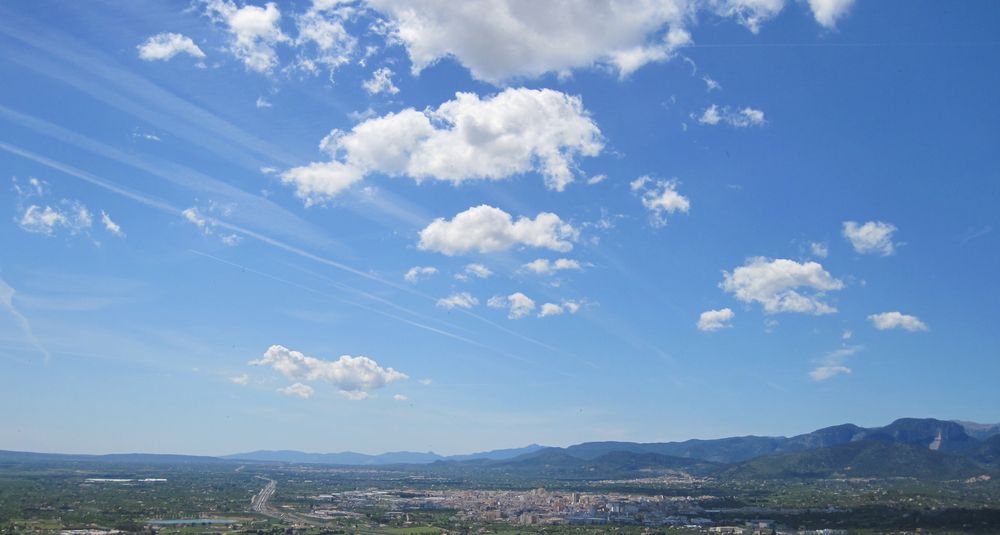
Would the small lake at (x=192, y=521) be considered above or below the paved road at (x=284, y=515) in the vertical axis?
below

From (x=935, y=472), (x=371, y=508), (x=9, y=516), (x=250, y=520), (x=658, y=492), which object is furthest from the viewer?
(x=935, y=472)

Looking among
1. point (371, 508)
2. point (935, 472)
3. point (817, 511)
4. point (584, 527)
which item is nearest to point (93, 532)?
point (371, 508)

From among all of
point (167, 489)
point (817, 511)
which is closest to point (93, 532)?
point (167, 489)

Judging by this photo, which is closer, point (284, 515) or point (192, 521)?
point (192, 521)

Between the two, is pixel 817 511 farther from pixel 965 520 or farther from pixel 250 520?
pixel 250 520

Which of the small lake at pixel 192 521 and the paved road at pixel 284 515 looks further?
the small lake at pixel 192 521

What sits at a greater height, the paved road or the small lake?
the paved road

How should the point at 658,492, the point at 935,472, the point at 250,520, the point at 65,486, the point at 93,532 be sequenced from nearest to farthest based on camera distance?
the point at 93,532 → the point at 250,520 → the point at 65,486 → the point at 658,492 → the point at 935,472

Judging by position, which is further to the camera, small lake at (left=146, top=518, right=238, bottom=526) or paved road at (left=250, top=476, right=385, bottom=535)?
small lake at (left=146, top=518, right=238, bottom=526)

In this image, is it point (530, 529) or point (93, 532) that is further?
point (530, 529)
